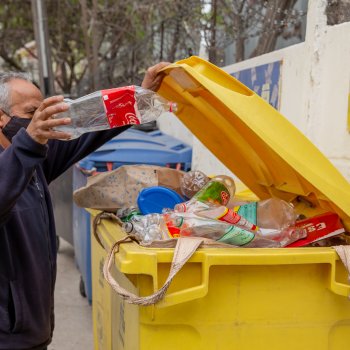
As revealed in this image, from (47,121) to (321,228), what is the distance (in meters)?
1.08

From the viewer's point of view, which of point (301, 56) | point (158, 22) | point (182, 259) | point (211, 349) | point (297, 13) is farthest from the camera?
point (158, 22)

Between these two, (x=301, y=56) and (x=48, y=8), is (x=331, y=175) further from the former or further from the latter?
(x=48, y=8)

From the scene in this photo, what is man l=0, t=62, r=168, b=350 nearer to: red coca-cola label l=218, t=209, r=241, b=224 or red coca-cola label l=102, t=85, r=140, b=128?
red coca-cola label l=102, t=85, r=140, b=128

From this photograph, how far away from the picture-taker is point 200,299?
1.89 metres

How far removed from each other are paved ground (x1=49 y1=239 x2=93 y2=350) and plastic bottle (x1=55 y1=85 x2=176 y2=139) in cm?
252

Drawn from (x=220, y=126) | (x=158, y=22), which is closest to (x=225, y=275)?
(x=220, y=126)

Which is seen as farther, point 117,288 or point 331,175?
point 331,175

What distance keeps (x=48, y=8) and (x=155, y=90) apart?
970 centimetres

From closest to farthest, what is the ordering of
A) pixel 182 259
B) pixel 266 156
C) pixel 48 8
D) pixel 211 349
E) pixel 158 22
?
pixel 182 259
pixel 211 349
pixel 266 156
pixel 158 22
pixel 48 8

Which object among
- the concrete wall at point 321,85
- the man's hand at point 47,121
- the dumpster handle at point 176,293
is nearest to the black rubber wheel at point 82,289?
the concrete wall at point 321,85

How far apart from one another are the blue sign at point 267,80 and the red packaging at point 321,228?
2144 mm

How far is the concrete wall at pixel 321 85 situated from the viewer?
3.27 m

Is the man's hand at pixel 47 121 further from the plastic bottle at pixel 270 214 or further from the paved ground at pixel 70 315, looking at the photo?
the paved ground at pixel 70 315

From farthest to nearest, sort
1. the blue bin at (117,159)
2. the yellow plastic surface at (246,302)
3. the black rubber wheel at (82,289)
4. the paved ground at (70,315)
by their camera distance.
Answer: the black rubber wheel at (82,289), the blue bin at (117,159), the paved ground at (70,315), the yellow plastic surface at (246,302)
